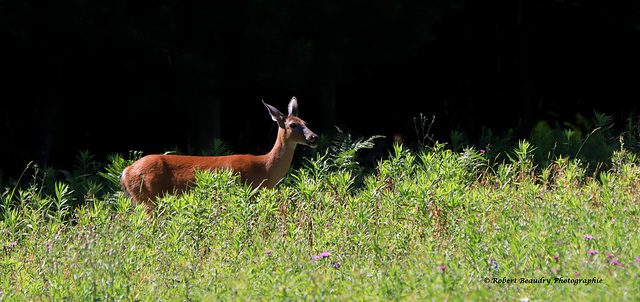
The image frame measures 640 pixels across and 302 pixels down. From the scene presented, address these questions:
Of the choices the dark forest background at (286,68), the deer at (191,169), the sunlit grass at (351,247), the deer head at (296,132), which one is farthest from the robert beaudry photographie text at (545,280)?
the dark forest background at (286,68)

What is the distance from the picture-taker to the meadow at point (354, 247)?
4145 millimetres

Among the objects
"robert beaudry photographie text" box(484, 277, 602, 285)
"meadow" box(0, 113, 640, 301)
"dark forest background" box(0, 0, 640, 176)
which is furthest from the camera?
"dark forest background" box(0, 0, 640, 176)

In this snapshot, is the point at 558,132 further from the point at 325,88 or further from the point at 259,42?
the point at 259,42

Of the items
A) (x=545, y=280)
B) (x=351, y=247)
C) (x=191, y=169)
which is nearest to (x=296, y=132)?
(x=191, y=169)

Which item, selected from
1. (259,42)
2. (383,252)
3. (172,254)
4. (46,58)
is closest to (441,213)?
(383,252)

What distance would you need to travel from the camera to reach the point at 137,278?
484 cm

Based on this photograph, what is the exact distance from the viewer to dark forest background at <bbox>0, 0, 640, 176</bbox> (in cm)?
950

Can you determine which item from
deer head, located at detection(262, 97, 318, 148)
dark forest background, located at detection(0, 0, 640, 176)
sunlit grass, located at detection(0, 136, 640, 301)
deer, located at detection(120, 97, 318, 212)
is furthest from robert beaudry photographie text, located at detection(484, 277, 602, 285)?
dark forest background, located at detection(0, 0, 640, 176)

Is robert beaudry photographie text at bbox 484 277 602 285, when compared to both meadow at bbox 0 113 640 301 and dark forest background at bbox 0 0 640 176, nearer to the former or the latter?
meadow at bbox 0 113 640 301

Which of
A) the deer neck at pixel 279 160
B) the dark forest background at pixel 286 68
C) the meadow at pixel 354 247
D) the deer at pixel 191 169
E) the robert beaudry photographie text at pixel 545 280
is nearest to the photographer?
the robert beaudry photographie text at pixel 545 280

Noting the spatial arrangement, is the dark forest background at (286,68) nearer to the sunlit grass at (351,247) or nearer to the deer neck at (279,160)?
the deer neck at (279,160)

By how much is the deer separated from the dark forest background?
190 centimetres

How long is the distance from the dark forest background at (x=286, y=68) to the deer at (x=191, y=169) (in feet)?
6.23

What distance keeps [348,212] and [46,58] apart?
564 centimetres
